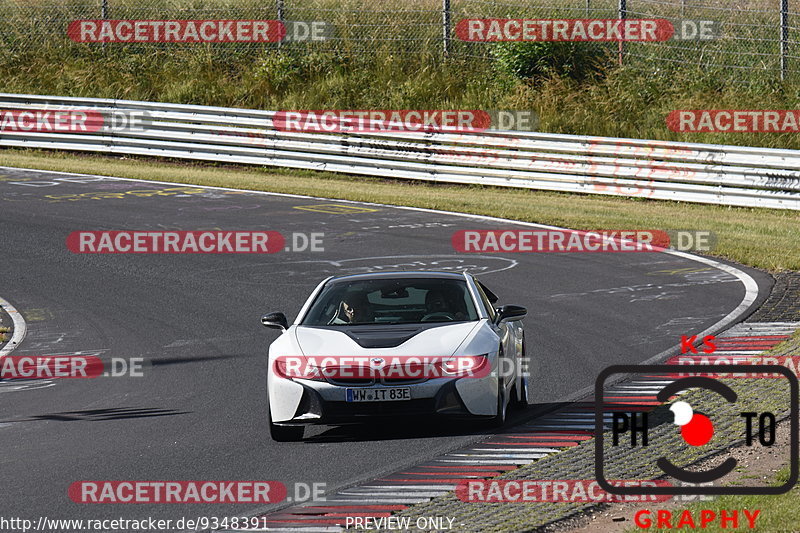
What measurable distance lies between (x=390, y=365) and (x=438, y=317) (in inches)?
45.4

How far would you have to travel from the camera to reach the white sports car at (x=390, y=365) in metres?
9.54

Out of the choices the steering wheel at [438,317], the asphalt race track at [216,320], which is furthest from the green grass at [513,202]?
the steering wheel at [438,317]

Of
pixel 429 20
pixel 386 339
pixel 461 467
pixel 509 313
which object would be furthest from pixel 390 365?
pixel 429 20

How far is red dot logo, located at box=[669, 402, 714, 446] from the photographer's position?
30.6 ft

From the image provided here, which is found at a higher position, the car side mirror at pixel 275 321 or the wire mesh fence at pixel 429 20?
the wire mesh fence at pixel 429 20

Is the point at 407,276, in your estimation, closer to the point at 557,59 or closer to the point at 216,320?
the point at 216,320

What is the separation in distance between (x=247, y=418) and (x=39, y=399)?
2.43 metres

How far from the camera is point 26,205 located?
24.3 m

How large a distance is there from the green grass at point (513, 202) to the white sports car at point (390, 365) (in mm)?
9156

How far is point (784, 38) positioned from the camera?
2825cm

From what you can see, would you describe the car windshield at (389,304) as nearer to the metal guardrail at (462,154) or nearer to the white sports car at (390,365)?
the white sports car at (390,365)

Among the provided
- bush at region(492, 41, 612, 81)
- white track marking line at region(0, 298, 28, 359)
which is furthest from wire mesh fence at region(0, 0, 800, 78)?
white track marking line at region(0, 298, 28, 359)

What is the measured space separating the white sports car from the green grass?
916cm

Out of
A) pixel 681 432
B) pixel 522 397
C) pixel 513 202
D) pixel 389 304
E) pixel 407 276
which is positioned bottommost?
pixel 681 432
